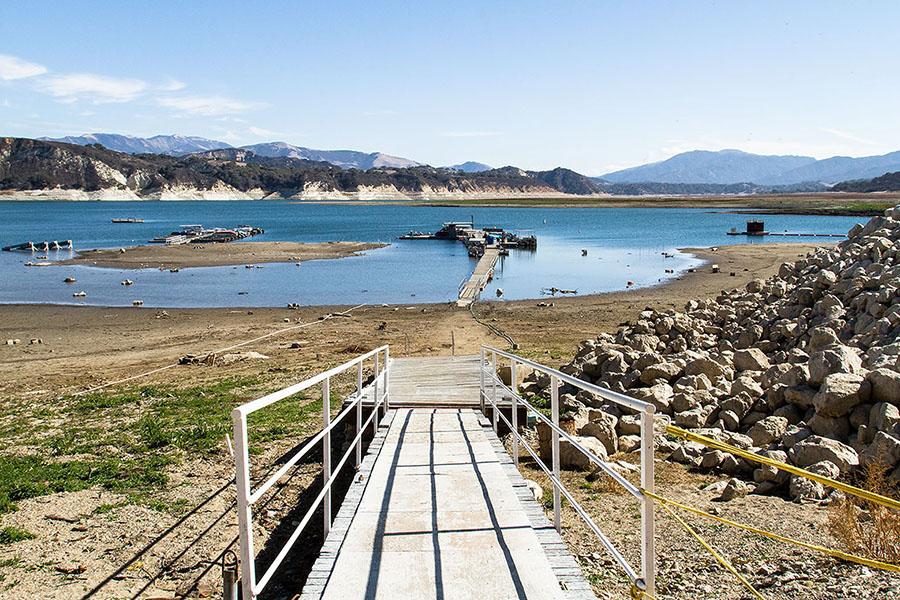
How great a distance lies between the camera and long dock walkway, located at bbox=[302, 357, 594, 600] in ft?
13.7

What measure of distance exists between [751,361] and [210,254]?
50460mm

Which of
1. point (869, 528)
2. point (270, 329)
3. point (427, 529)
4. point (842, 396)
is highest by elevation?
point (842, 396)

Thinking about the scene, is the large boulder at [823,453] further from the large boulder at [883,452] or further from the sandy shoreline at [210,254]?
the sandy shoreline at [210,254]

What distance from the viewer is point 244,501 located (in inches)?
139

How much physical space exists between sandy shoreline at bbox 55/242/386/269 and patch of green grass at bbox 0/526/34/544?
42.7 metres

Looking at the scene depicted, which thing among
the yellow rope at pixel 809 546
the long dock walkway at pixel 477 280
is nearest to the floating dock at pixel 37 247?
the long dock walkway at pixel 477 280

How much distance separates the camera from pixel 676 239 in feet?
240

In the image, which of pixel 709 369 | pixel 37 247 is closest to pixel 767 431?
pixel 709 369

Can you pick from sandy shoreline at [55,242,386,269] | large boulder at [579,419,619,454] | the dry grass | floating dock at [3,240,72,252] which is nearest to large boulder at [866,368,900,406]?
the dry grass

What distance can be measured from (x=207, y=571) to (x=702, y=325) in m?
10.8

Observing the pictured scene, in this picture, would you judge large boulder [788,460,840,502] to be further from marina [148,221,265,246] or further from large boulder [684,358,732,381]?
marina [148,221,265,246]

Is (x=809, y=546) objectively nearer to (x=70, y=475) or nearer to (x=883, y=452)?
(x=883, y=452)

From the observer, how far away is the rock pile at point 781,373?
7481 millimetres

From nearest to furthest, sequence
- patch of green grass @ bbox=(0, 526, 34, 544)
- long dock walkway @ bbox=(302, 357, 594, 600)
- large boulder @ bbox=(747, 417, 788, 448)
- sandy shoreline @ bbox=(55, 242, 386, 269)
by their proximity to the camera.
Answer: long dock walkway @ bbox=(302, 357, 594, 600) → patch of green grass @ bbox=(0, 526, 34, 544) → large boulder @ bbox=(747, 417, 788, 448) → sandy shoreline @ bbox=(55, 242, 386, 269)
